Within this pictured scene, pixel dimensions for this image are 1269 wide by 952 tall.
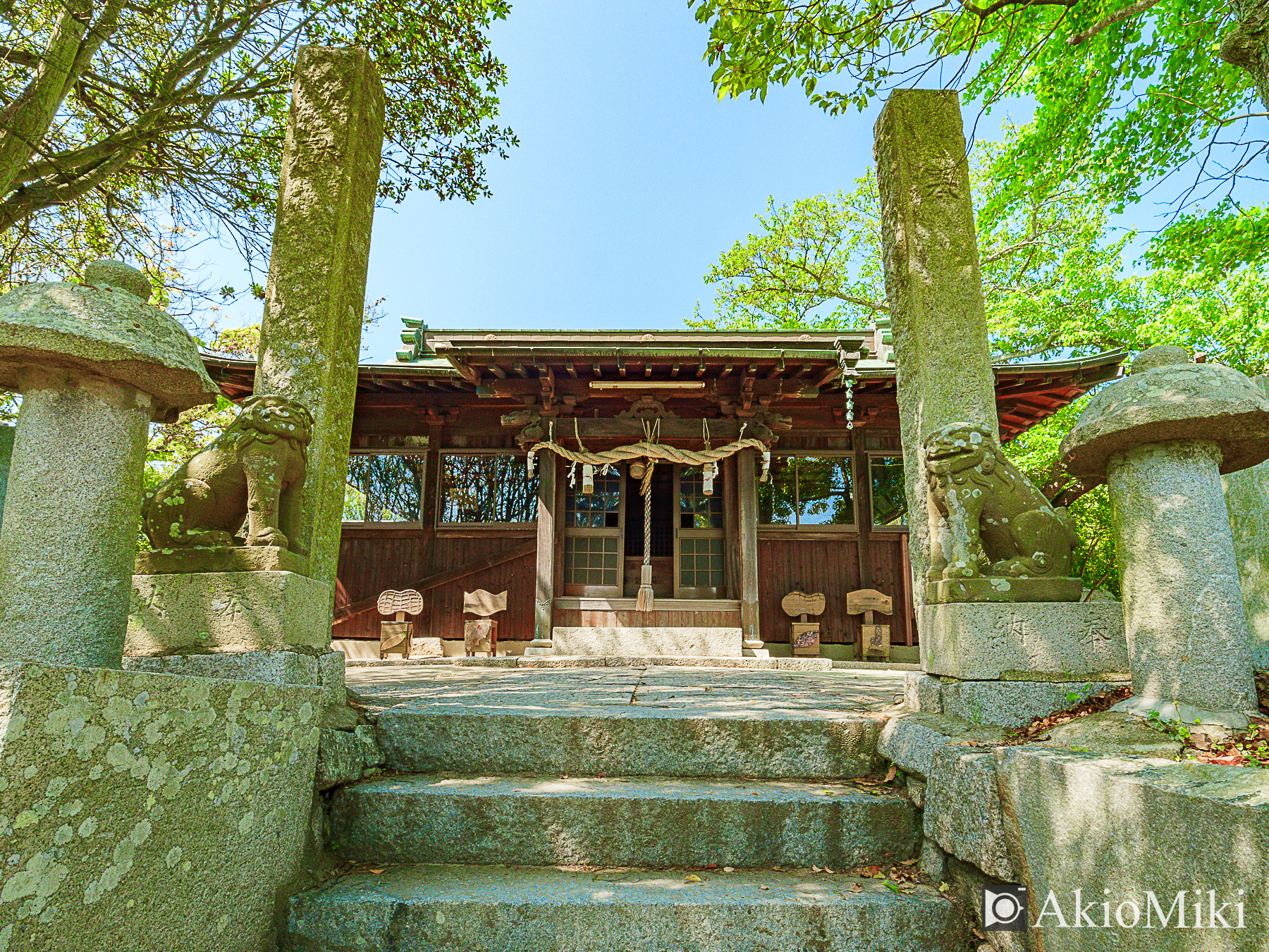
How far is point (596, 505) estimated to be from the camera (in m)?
10.1

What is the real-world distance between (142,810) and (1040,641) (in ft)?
10.3

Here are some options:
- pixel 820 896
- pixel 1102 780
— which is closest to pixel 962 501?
pixel 1102 780

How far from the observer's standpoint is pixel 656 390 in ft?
30.3

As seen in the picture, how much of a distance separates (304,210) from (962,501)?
3638 mm

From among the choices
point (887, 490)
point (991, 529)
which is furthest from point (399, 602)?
point (991, 529)

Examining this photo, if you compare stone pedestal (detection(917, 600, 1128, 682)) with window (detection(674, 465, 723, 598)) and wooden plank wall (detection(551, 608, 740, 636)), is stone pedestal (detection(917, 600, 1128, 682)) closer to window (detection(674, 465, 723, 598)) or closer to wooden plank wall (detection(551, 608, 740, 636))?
wooden plank wall (detection(551, 608, 740, 636))

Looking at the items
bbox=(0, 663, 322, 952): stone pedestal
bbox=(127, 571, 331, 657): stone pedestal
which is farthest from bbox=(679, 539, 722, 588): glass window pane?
bbox=(0, 663, 322, 952): stone pedestal

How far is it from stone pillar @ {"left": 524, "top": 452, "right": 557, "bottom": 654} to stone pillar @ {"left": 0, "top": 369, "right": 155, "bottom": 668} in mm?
6598

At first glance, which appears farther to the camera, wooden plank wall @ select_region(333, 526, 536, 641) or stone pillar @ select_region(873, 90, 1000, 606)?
wooden plank wall @ select_region(333, 526, 536, 641)

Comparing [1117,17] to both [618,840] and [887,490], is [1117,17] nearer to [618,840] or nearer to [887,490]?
[618,840]

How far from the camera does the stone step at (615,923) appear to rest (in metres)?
2.19

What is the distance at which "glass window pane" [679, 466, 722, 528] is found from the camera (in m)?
10.2

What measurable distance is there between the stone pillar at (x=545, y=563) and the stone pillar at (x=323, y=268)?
5.50 m

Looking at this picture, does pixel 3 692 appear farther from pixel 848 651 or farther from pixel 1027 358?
pixel 1027 358
